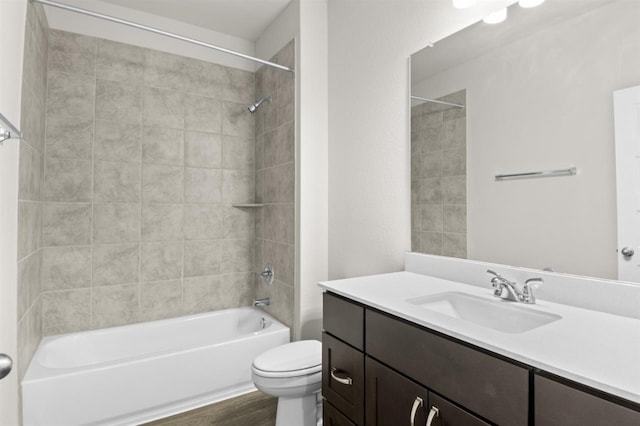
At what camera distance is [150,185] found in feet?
8.23

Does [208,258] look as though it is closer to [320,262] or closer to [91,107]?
[320,262]

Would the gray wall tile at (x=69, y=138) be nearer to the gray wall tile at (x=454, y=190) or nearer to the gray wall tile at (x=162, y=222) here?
the gray wall tile at (x=162, y=222)

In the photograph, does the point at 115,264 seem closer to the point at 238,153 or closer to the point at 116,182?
the point at 116,182

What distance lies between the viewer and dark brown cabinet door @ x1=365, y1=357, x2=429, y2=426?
0.94 metres

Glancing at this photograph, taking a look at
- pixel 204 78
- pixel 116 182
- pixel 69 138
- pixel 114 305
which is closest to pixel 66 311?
pixel 114 305

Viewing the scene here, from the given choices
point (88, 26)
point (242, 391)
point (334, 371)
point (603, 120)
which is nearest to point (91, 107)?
point (88, 26)

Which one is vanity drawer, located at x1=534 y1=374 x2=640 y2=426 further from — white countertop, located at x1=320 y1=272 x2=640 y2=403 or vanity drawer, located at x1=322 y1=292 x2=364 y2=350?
vanity drawer, located at x1=322 y1=292 x2=364 y2=350

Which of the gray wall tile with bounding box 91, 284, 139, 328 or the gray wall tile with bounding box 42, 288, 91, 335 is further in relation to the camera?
the gray wall tile with bounding box 91, 284, 139, 328

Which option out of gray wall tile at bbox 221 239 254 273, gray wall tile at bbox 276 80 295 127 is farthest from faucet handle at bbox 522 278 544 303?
gray wall tile at bbox 221 239 254 273

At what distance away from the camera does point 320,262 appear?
2.30 metres

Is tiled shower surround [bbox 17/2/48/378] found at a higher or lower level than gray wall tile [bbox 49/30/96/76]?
lower

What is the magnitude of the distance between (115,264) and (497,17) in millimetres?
2678

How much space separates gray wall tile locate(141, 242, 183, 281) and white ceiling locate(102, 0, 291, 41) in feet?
5.70

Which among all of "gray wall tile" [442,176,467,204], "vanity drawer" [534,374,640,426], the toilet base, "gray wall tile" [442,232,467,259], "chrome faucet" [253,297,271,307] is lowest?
the toilet base
